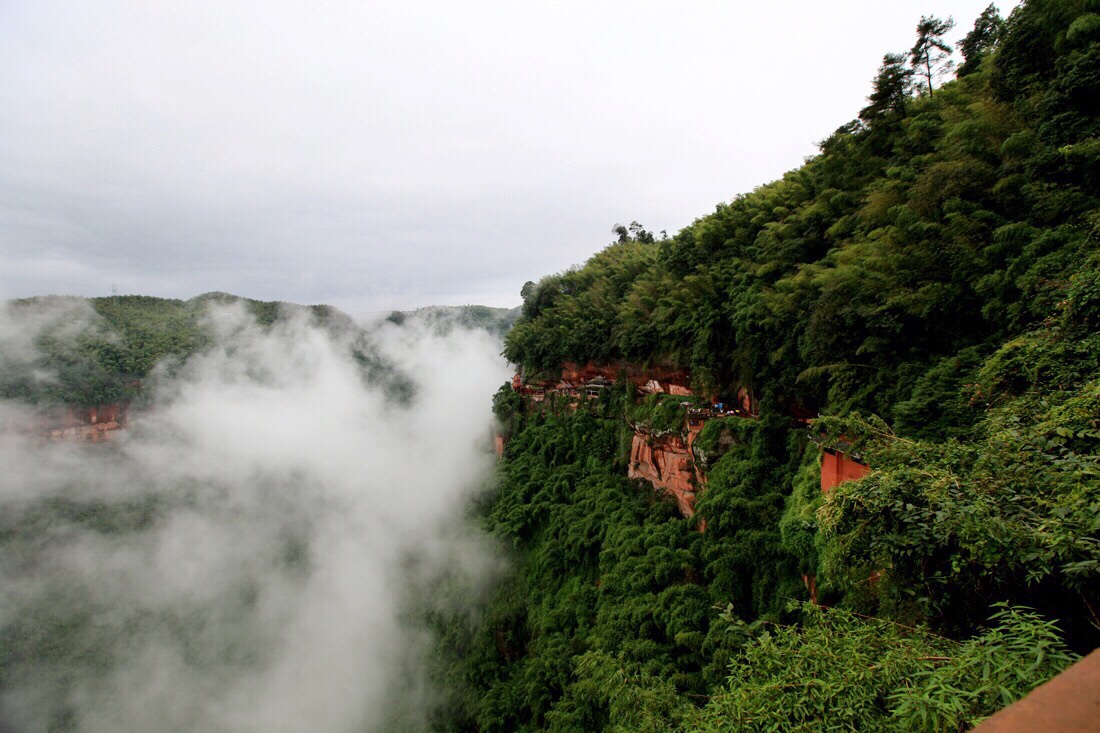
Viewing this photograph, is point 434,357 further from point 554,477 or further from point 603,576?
point 603,576

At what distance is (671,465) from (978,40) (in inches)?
636

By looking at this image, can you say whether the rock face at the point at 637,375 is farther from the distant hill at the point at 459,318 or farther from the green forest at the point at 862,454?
the distant hill at the point at 459,318

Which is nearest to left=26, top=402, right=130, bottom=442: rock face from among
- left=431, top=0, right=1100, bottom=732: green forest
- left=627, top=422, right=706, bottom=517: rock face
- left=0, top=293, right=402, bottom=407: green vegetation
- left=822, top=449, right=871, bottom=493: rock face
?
left=0, top=293, right=402, bottom=407: green vegetation

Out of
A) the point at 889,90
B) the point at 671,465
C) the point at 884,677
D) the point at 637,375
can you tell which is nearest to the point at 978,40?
the point at 889,90

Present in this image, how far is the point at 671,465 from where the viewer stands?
15289mm

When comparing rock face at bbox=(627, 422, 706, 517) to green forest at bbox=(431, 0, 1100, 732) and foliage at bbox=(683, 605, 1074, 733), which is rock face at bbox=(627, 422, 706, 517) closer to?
green forest at bbox=(431, 0, 1100, 732)

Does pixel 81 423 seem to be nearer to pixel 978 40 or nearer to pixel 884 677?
pixel 884 677

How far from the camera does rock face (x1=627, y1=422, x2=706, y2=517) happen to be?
1435cm

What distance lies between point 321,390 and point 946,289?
212 feet

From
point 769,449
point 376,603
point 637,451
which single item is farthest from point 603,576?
point 376,603

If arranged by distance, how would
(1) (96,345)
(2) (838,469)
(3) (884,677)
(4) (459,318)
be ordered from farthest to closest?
(4) (459,318)
(1) (96,345)
(2) (838,469)
(3) (884,677)

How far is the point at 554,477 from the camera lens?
20.7 metres

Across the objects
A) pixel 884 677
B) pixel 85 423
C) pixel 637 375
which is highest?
pixel 637 375

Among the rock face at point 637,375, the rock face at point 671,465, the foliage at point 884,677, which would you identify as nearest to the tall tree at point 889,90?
the rock face at point 637,375
